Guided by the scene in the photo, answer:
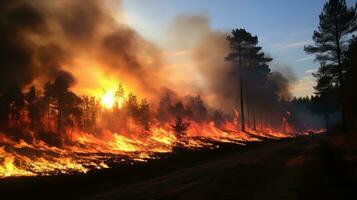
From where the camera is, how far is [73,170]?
27281mm

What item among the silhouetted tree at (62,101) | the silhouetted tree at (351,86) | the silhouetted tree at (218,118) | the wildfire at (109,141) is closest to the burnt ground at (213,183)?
the wildfire at (109,141)

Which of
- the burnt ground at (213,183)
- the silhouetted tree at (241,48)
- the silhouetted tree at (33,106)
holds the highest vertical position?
the silhouetted tree at (241,48)

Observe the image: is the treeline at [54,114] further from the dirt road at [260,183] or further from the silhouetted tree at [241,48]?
the dirt road at [260,183]

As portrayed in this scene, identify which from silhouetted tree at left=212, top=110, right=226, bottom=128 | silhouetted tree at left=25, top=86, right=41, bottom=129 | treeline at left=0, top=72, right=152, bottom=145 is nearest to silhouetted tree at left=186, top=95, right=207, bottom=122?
silhouetted tree at left=212, top=110, right=226, bottom=128

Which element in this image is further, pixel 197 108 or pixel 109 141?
pixel 197 108

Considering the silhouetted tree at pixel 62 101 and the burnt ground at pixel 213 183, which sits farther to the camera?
the silhouetted tree at pixel 62 101

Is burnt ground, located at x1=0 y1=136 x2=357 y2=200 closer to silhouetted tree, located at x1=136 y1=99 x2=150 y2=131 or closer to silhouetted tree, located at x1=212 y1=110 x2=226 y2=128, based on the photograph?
silhouetted tree, located at x1=136 y1=99 x2=150 y2=131

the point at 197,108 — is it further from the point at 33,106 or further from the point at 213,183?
the point at 213,183

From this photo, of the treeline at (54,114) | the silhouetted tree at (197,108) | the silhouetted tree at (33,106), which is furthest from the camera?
the silhouetted tree at (197,108)

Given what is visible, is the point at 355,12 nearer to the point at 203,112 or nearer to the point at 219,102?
the point at 203,112

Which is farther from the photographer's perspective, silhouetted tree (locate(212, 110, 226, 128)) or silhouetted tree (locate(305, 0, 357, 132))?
silhouetted tree (locate(212, 110, 226, 128))

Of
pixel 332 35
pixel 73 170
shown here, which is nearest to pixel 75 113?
pixel 73 170

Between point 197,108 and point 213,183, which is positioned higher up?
point 197,108

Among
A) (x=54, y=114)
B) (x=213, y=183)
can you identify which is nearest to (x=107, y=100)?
(x=54, y=114)
